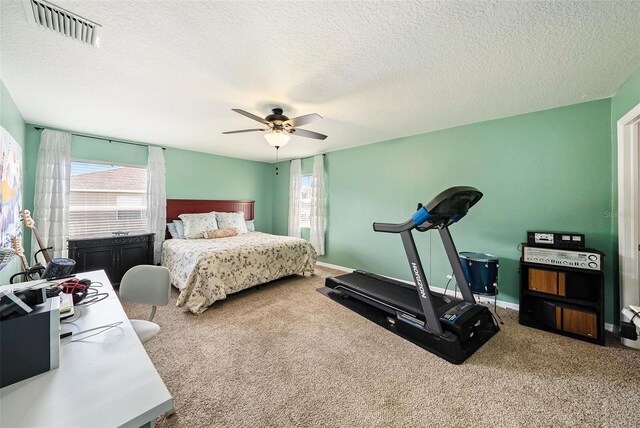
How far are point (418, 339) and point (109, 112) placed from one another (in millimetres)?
4145

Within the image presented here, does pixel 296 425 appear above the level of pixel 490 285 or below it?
below

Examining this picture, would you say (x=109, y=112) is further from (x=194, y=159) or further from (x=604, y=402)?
(x=604, y=402)

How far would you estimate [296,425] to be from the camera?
136 cm

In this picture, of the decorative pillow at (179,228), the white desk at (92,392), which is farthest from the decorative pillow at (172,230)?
the white desk at (92,392)

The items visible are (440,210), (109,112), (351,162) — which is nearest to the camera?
(440,210)

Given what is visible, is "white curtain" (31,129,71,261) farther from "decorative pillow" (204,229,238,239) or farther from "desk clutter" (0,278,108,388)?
"desk clutter" (0,278,108,388)

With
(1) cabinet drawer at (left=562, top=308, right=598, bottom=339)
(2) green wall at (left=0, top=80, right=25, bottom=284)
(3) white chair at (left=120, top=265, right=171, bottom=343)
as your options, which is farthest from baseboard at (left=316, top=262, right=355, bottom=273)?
(2) green wall at (left=0, top=80, right=25, bottom=284)

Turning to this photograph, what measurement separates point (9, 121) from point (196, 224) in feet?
7.63

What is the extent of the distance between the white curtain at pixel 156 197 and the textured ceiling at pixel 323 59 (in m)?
1.19

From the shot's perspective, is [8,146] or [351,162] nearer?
[8,146]

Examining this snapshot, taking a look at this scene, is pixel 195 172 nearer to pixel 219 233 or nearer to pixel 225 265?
pixel 219 233

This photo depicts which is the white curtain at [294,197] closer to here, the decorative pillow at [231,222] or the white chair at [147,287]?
the decorative pillow at [231,222]

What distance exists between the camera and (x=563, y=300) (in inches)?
90.0

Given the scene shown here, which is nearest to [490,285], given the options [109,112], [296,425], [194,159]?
[296,425]
